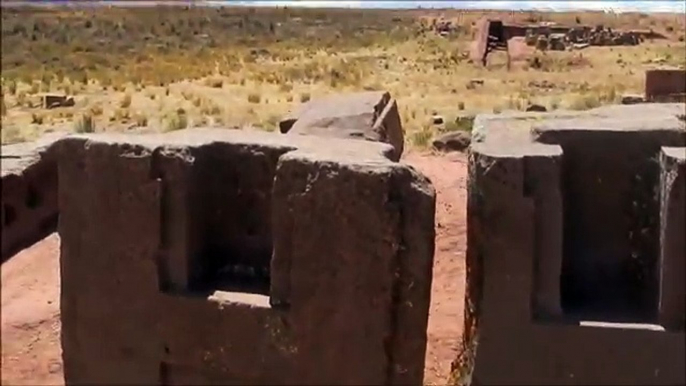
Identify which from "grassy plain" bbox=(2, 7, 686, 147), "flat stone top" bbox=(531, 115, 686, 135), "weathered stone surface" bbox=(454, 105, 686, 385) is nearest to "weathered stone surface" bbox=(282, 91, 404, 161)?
"flat stone top" bbox=(531, 115, 686, 135)

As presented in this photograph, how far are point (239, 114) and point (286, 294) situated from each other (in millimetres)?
13302

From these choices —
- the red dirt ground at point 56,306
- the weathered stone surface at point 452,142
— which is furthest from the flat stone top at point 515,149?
the weathered stone surface at point 452,142

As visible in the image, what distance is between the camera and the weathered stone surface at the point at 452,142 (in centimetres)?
1376

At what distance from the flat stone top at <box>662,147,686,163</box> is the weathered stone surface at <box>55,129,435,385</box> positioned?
124cm

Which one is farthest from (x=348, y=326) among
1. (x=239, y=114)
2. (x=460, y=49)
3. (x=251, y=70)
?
(x=460, y=49)

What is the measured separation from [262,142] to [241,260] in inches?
27.8

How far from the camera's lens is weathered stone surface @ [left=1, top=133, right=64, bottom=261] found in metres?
3.05

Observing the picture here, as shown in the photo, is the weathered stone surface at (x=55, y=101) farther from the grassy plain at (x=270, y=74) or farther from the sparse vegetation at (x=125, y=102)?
the sparse vegetation at (x=125, y=102)

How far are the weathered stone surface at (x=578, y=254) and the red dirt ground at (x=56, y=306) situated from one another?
1805 mm

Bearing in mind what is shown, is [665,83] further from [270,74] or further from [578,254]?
[270,74]

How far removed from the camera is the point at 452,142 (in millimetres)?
13859

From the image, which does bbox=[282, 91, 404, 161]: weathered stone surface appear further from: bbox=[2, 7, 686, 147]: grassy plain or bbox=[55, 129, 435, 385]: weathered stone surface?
bbox=[2, 7, 686, 147]: grassy plain

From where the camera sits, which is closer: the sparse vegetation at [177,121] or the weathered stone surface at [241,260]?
the weathered stone surface at [241,260]

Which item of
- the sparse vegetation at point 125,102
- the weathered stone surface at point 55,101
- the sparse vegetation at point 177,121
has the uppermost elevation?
the weathered stone surface at point 55,101
